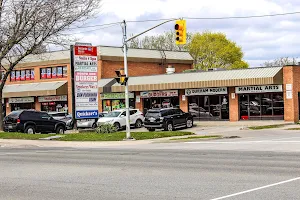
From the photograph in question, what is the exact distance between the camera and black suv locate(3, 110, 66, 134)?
112ft

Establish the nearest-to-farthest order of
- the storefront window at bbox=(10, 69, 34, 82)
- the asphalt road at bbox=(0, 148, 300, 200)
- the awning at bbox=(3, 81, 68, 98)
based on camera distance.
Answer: the asphalt road at bbox=(0, 148, 300, 200) → the awning at bbox=(3, 81, 68, 98) → the storefront window at bbox=(10, 69, 34, 82)

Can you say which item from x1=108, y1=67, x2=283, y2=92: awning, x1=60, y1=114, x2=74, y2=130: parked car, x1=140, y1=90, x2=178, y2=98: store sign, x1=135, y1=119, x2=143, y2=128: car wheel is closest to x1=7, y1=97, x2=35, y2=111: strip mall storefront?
x1=108, y1=67, x2=283, y2=92: awning

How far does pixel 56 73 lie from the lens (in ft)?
183

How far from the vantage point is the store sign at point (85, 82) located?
111ft

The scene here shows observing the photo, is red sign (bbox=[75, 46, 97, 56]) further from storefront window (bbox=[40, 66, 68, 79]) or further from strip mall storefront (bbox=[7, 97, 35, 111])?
strip mall storefront (bbox=[7, 97, 35, 111])

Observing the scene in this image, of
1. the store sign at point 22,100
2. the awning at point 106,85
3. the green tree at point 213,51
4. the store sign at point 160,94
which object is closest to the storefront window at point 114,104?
the awning at point 106,85

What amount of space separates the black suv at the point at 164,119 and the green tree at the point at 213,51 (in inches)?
1528

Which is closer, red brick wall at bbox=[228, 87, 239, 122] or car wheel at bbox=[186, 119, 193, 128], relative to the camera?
car wheel at bbox=[186, 119, 193, 128]

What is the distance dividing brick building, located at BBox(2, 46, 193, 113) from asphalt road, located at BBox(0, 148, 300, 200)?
3567 centimetres

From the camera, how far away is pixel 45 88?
5434 centimetres

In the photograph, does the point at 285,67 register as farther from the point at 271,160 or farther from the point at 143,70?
the point at 271,160

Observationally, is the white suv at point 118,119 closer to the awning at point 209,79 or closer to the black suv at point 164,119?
the black suv at point 164,119

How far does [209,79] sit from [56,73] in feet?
66.0

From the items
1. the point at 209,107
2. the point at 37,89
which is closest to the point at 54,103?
the point at 37,89
